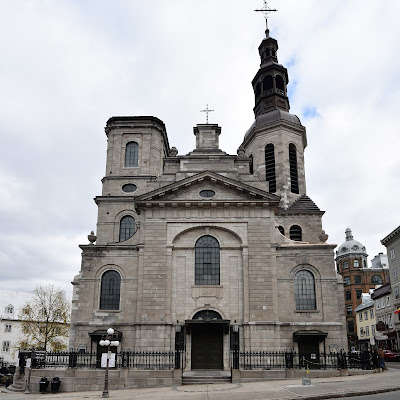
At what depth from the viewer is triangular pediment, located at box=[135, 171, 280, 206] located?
31.0 meters

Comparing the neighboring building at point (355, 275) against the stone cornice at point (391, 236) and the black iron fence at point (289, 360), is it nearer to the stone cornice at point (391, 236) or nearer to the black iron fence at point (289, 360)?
the stone cornice at point (391, 236)

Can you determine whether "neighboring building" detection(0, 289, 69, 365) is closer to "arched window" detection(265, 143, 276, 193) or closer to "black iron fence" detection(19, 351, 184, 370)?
"black iron fence" detection(19, 351, 184, 370)

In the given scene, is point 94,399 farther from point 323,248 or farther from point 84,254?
point 323,248

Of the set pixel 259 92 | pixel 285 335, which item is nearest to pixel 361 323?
pixel 259 92

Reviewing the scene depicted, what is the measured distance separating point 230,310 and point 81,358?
1039 centimetres

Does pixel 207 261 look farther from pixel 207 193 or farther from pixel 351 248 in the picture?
pixel 351 248

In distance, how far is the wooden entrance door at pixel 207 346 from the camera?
28.1 metres

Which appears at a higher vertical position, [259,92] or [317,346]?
[259,92]

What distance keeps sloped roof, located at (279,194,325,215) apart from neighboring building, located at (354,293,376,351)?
37.7m

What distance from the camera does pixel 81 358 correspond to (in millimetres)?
27969

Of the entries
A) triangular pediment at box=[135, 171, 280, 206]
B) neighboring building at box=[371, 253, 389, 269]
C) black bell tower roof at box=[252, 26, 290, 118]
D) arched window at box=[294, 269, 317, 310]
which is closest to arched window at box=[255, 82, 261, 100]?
black bell tower roof at box=[252, 26, 290, 118]

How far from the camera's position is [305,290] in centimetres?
3030

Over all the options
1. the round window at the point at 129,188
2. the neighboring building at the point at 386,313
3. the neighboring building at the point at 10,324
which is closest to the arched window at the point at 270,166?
the round window at the point at 129,188

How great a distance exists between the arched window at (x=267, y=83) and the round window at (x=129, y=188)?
19.7 metres
